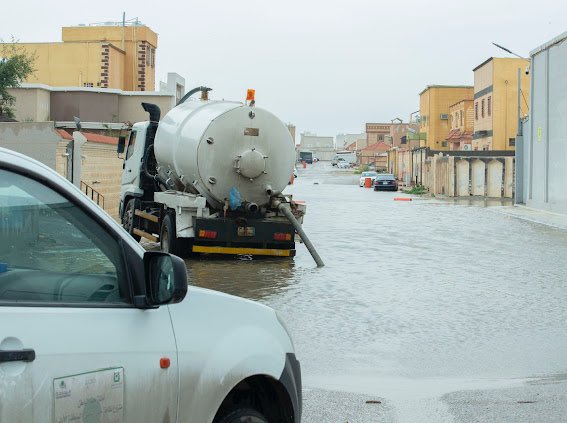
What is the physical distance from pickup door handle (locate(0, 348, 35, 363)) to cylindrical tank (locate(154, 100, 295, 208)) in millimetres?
Answer: 14852

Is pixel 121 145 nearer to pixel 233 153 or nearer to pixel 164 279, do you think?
pixel 233 153

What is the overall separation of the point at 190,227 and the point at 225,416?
47.6ft

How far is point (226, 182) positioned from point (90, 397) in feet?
48.9

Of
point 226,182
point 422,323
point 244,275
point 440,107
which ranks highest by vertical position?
point 440,107

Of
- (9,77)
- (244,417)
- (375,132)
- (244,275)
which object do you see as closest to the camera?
(244,417)

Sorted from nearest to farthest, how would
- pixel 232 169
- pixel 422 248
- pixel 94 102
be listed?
pixel 232 169, pixel 422 248, pixel 94 102

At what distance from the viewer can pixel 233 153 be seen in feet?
60.0

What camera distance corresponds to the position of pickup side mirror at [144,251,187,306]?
3965 millimetres

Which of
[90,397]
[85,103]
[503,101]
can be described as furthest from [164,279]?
[503,101]

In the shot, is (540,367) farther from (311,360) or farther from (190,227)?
(190,227)

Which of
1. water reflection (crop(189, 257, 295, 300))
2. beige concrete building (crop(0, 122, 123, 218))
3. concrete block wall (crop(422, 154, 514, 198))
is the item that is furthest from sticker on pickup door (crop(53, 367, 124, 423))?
concrete block wall (crop(422, 154, 514, 198))

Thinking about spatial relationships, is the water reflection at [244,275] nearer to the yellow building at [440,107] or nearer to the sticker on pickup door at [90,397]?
the sticker on pickup door at [90,397]

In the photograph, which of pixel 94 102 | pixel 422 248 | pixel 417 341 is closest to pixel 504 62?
pixel 94 102

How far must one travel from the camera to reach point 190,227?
18844 millimetres
